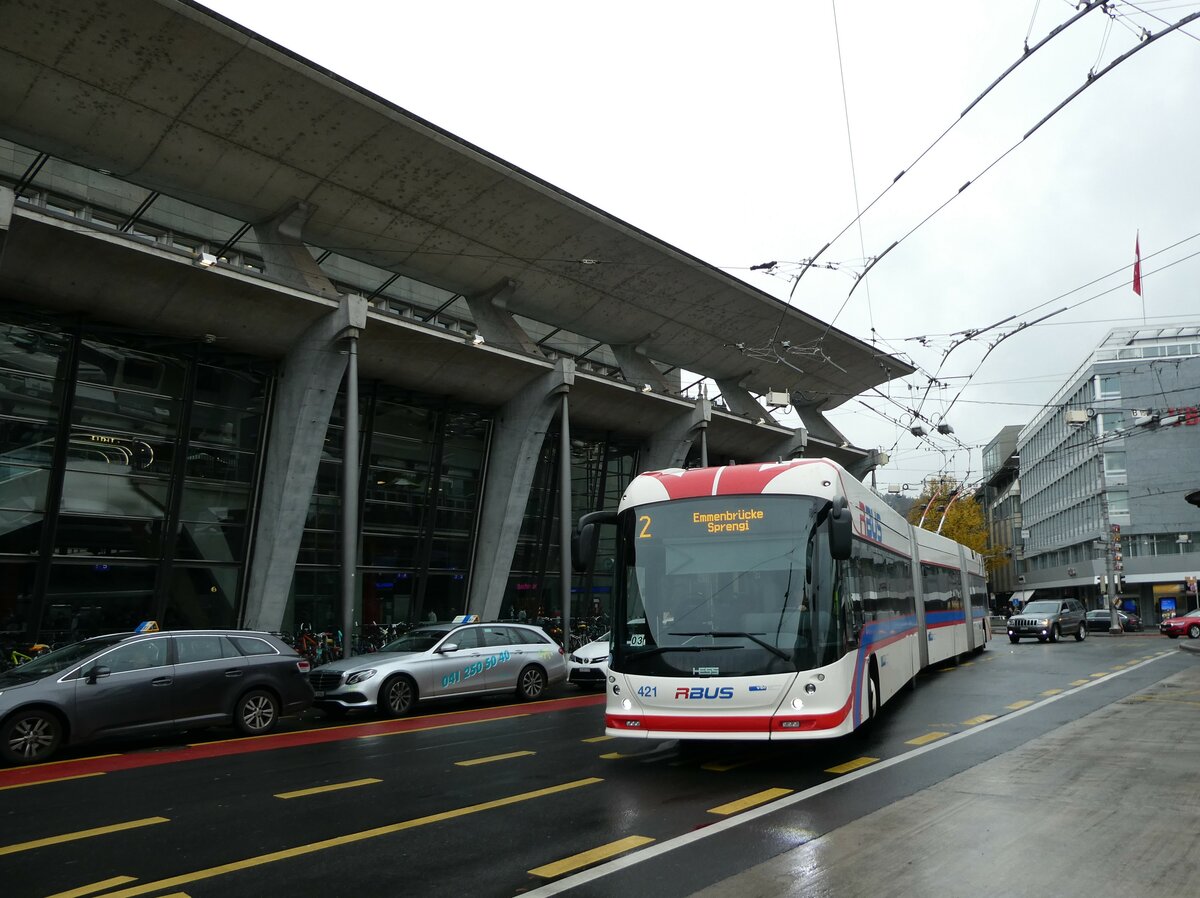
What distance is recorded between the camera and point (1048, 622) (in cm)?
3453

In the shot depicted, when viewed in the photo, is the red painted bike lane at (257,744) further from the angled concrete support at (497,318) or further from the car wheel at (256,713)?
the angled concrete support at (497,318)

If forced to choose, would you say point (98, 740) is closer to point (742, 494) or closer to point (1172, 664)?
point (742, 494)

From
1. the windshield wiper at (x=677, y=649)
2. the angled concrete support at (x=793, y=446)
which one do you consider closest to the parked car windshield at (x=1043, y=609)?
the angled concrete support at (x=793, y=446)

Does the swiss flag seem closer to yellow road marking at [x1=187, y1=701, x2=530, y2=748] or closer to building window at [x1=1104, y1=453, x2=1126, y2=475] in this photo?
yellow road marking at [x1=187, y1=701, x2=530, y2=748]

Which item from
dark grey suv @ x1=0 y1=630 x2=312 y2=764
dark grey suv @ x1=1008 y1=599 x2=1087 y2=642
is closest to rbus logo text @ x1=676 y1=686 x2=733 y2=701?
dark grey suv @ x1=0 y1=630 x2=312 y2=764

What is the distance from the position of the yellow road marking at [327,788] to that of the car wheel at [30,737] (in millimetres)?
4105

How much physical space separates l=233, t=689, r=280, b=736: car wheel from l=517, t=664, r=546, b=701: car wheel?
489 centimetres

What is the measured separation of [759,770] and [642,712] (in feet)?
4.65

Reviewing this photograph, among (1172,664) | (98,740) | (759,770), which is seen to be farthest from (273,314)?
(1172,664)

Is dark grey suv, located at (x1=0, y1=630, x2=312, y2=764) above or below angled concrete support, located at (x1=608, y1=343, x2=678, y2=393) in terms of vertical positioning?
below

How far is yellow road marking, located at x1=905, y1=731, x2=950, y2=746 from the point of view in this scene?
424 inches

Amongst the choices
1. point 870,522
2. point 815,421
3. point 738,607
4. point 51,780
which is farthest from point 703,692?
point 815,421

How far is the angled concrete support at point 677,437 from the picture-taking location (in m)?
33.3

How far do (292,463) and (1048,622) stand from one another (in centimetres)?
2786
